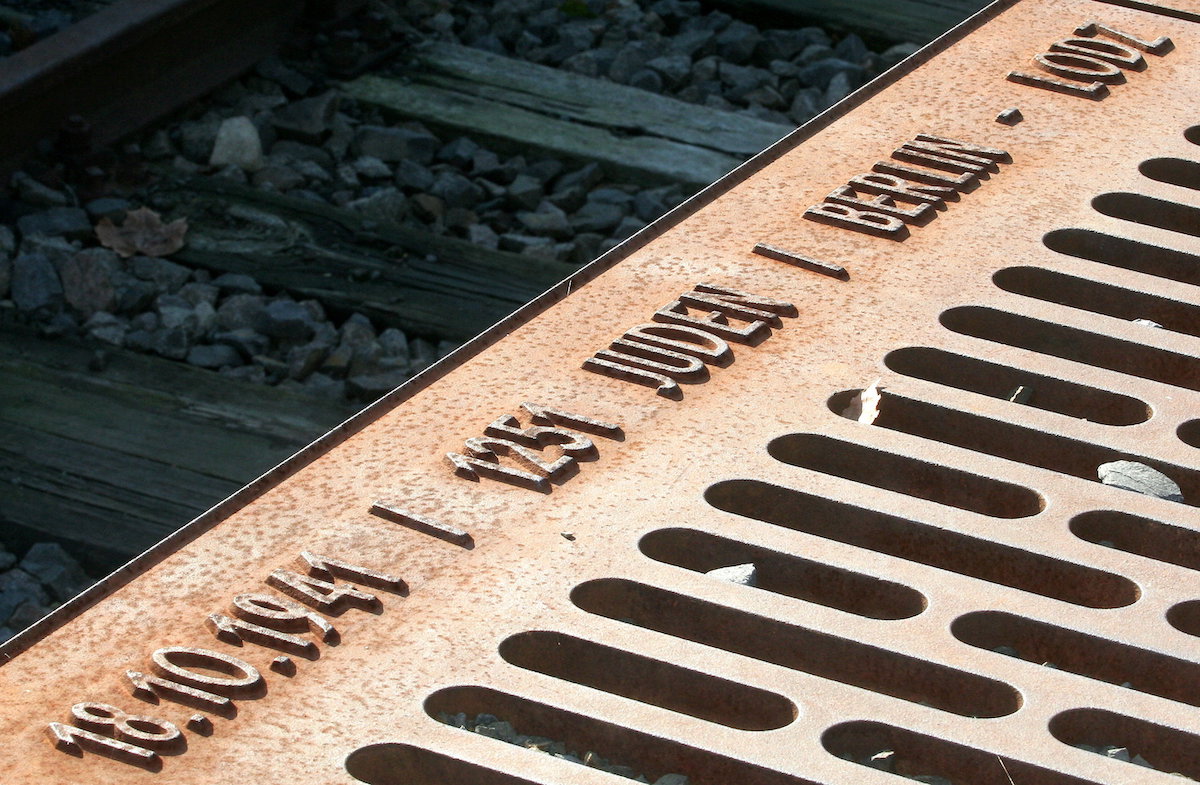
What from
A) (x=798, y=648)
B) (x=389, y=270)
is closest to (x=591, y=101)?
(x=389, y=270)

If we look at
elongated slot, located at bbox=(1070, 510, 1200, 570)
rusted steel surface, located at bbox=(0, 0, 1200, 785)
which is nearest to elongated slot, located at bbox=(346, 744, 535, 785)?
rusted steel surface, located at bbox=(0, 0, 1200, 785)

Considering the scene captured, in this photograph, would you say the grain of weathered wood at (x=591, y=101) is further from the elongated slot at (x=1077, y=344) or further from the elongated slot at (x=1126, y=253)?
the elongated slot at (x=1077, y=344)

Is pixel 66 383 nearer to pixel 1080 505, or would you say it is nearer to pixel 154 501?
pixel 154 501

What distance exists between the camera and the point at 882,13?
5.86 metres

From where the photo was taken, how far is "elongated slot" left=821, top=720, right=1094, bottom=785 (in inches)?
58.6

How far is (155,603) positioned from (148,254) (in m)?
2.70

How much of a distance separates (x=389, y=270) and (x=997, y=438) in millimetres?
2410

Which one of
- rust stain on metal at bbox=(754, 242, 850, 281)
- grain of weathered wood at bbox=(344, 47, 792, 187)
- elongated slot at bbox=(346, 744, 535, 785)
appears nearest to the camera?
elongated slot at bbox=(346, 744, 535, 785)

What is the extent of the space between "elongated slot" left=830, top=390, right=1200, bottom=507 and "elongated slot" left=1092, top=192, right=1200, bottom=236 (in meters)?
0.59

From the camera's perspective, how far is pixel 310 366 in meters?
3.85

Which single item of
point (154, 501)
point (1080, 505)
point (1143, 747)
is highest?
point (1080, 505)

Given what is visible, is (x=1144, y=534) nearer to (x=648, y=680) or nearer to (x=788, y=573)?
(x=788, y=573)

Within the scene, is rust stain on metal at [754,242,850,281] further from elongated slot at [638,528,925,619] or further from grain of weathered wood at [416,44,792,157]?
grain of weathered wood at [416,44,792,157]

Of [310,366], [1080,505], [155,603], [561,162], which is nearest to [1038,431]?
[1080,505]
